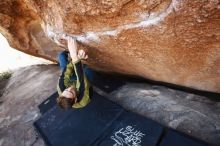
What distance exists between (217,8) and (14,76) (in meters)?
6.09

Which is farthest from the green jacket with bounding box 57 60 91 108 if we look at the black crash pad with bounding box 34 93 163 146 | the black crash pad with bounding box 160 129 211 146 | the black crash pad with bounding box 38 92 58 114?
the black crash pad with bounding box 160 129 211 146

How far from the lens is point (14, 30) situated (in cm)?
564

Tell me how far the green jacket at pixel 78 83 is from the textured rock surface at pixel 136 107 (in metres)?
0.72

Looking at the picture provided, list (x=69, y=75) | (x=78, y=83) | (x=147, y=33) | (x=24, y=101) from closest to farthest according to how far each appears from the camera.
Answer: (x=147, y=33)
(x=78, y=83)
(x=69, y=75)
(x=24, y=101)

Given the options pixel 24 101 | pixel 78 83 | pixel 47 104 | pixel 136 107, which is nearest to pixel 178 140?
pixel 136 107

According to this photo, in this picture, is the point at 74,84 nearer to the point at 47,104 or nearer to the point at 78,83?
the point at 78,83

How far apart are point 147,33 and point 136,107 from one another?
140 centimetres

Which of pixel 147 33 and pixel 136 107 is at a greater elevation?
pixel 147 33

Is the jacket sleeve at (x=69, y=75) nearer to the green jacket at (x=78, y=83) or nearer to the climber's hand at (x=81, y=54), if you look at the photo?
the green jacket at (x=78, y=83)

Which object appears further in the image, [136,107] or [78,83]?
[136,107]

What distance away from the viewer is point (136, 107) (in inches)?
166

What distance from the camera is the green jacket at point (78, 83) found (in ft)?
12.7

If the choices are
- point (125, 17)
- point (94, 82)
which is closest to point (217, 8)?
point (125, 17)

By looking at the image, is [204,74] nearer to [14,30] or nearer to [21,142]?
[21,142]
